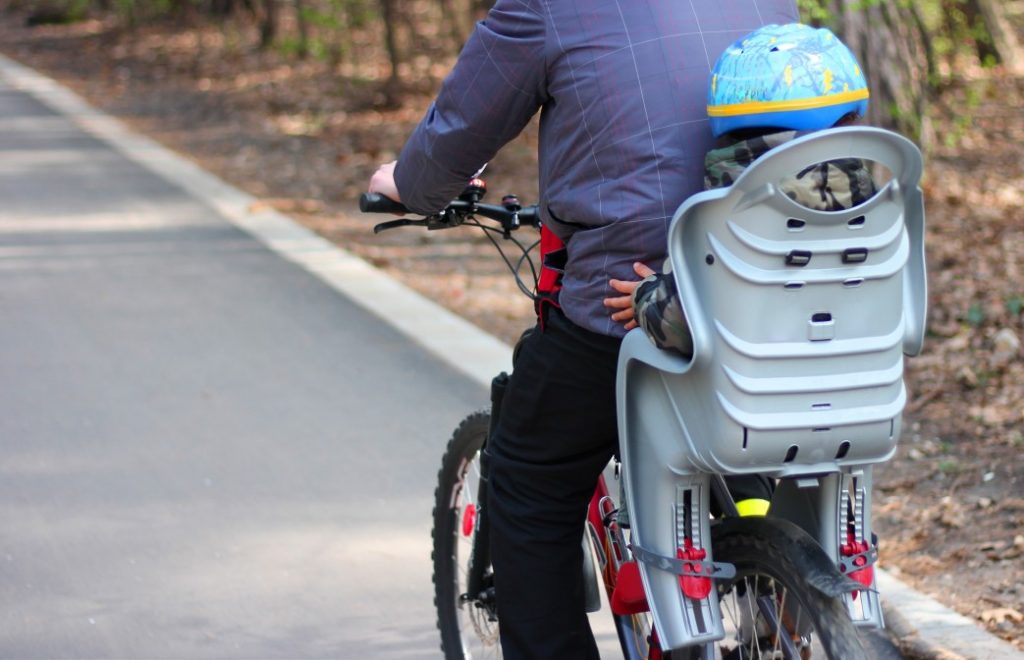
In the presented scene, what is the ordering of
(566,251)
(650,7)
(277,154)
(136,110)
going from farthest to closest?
1. (136,110)
2. (277,154)
3. (566,251)
4. (650,7)

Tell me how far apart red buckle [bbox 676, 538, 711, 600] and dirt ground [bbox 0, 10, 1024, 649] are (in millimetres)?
1684

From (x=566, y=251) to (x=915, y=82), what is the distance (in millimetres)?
7215

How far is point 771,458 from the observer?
7.39 feet

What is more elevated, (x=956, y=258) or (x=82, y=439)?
(x=82, y=439)

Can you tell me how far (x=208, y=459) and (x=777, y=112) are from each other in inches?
148

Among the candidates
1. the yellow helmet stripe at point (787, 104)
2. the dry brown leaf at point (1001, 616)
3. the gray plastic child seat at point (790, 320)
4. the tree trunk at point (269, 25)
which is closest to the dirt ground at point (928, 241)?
the dry brown leaf at point (1001, 616)

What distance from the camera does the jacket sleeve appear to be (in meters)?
2.49

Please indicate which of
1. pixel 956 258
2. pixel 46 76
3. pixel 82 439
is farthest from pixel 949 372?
pixel 46 76

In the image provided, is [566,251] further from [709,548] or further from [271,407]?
[271,407]

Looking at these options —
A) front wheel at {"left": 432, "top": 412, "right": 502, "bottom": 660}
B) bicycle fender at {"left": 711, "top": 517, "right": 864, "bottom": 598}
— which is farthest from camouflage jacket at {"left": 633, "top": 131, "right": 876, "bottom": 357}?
front wheel at {"left": 432, "top": 412, "right": 502, "bottom": 660}

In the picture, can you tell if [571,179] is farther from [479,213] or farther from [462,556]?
[462,556]

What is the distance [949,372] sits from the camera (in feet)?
20.9

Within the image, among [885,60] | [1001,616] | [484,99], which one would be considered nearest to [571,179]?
[484,99]

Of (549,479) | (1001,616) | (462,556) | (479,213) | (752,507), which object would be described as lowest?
(1001,616)
